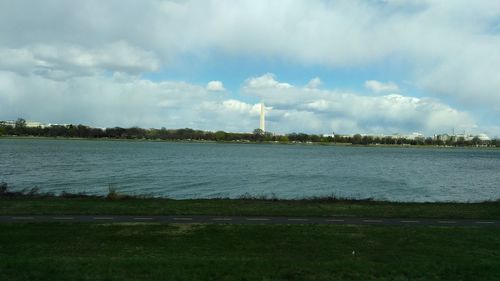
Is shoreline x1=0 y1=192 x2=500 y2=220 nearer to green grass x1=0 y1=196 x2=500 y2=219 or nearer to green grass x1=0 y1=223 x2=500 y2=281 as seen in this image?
green grass x1=0 y1=196 x2=500 y2=219

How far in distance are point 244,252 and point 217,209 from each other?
8543 millimetres

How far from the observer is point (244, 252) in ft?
39.3

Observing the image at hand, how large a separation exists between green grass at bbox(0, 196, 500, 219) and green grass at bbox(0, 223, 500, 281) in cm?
363

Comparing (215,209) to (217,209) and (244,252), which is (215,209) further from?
(244,252)

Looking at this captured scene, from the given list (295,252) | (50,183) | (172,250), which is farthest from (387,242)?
(50,183)

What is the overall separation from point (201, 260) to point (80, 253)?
310cm

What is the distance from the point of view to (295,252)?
479 inches

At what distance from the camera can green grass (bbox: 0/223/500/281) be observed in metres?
9.80

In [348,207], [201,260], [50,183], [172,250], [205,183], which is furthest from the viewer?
[205,183]

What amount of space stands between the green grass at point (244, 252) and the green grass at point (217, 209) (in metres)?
3.63

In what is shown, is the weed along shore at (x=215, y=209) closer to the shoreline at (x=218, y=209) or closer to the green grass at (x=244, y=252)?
the shoreline at (x=218, y=209)

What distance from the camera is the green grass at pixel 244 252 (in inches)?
386

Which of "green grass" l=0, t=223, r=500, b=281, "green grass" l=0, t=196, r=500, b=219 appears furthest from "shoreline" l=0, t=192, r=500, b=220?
"green grass" l=0, t=223, r=500, b=281

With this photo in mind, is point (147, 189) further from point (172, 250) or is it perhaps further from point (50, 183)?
point (172, 250)
